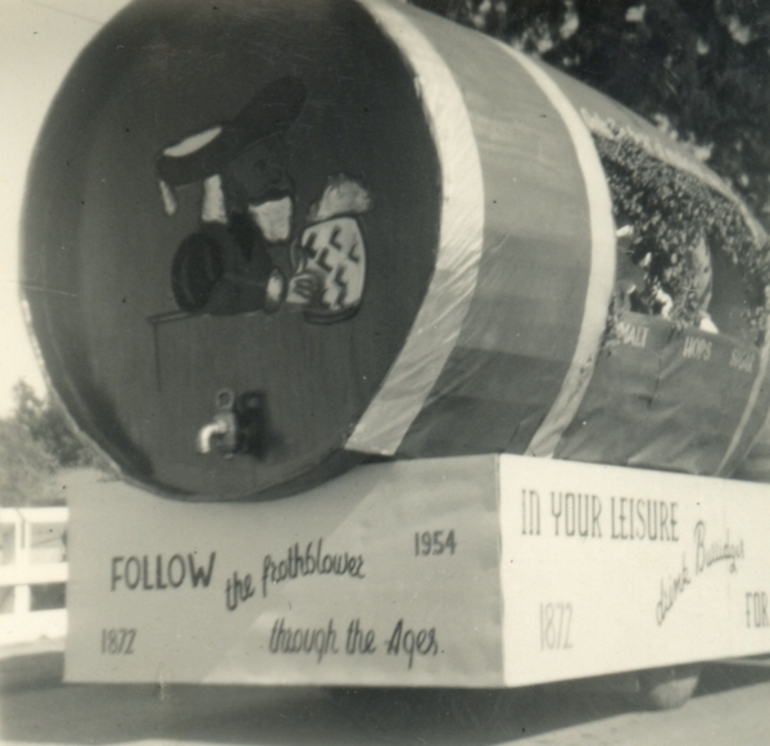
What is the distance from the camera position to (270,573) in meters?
5.22

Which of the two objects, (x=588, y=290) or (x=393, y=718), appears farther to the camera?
(x=393, y=718)

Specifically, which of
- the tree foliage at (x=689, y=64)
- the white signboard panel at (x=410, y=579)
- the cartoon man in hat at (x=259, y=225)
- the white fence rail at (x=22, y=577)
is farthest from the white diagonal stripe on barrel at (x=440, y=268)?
the white fence rail at (x=22, y=577)

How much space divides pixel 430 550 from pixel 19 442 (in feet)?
66.9

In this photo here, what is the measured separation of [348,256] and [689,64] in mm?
4660

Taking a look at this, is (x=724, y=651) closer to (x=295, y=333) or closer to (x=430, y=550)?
(x=430, y=550)

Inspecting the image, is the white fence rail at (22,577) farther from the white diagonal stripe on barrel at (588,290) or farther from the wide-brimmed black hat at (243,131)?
the white diagonal stripe on barrel at (588,290)

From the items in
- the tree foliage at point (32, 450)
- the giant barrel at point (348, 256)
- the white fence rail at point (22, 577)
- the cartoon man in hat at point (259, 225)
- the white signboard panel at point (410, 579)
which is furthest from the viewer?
the tree foliage at point (32, 450)

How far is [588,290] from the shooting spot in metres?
5.53

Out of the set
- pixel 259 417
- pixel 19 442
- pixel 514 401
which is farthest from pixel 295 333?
pixel 19 442

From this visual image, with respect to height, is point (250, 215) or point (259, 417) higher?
point (250, 215)

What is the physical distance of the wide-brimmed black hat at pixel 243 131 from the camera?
5430 mm

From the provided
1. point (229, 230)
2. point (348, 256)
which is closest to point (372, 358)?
point (348, 256)

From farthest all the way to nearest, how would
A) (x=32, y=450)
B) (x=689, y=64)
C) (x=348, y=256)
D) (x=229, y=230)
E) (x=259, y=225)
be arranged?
1. (x=32, y=450)
2. (x=689, y=64)
3. (x=229, y=230)
4. (x=259, y=225)
5. (x=348, y=256)

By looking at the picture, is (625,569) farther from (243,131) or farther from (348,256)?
(243,131)
